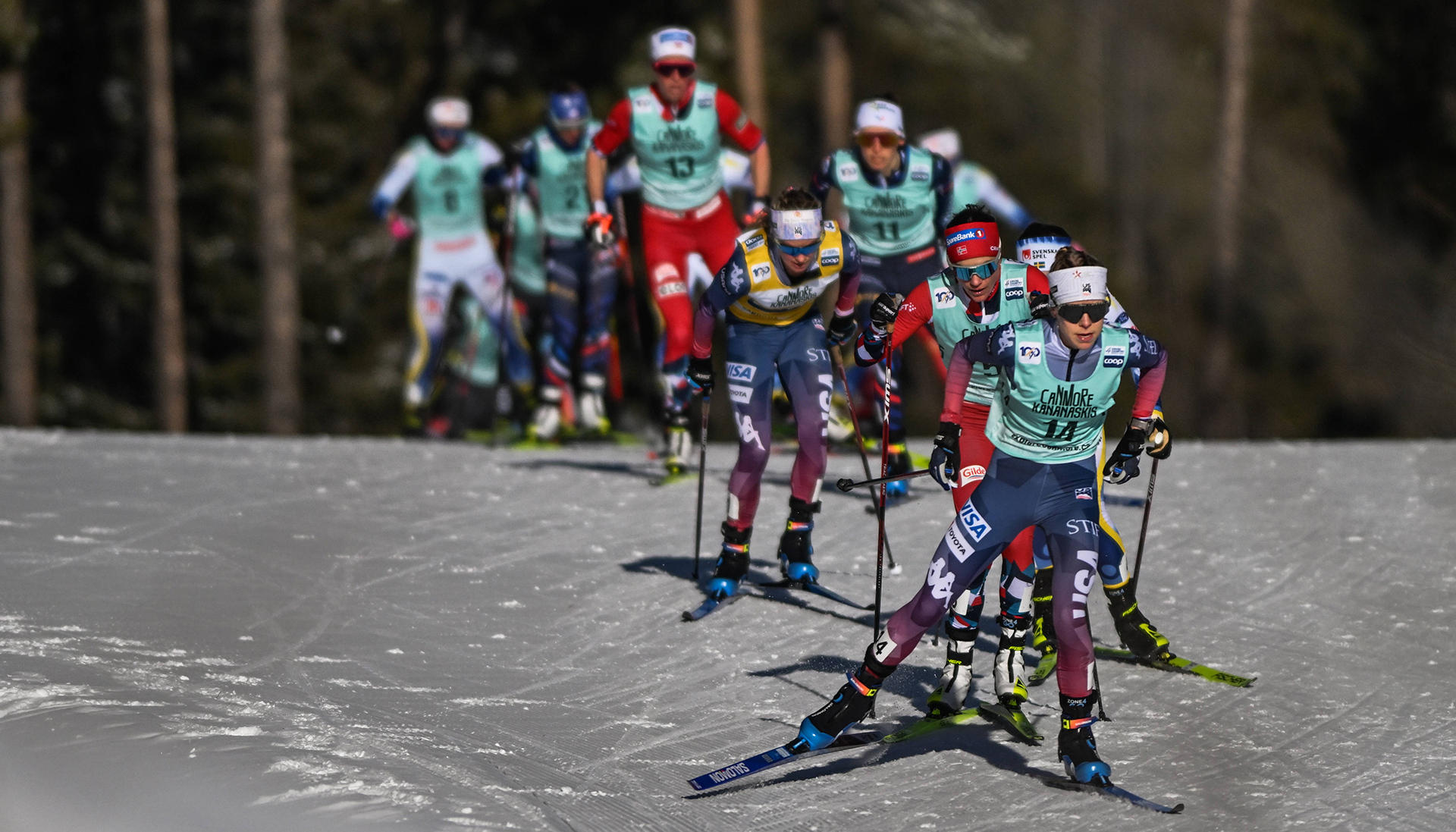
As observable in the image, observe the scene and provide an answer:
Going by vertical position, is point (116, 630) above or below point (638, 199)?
below

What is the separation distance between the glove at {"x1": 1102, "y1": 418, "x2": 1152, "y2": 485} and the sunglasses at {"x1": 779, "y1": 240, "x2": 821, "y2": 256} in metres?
2.10

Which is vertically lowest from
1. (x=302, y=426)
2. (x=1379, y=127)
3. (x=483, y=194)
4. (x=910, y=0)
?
(x=302, y=426)

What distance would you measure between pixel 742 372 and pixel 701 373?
25 centimetres

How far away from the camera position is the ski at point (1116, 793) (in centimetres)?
689

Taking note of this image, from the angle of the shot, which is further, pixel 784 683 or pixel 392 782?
pixel 784 683

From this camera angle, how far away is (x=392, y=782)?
22.6 feet

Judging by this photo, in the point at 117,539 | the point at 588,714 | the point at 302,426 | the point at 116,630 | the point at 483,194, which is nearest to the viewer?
the point at 588,714

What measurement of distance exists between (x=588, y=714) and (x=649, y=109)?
16.7ft

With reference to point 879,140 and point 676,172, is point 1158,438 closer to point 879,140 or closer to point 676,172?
point 879,140

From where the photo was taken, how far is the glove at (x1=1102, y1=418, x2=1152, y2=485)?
7289 mm

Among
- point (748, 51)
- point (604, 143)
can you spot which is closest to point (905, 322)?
point (604, 143)

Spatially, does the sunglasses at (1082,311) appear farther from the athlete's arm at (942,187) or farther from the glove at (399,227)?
the glove at (399,227)

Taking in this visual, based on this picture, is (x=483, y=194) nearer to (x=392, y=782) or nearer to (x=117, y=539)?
(x=117, y=539)

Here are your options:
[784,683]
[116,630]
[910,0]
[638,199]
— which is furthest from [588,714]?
[910,0]
